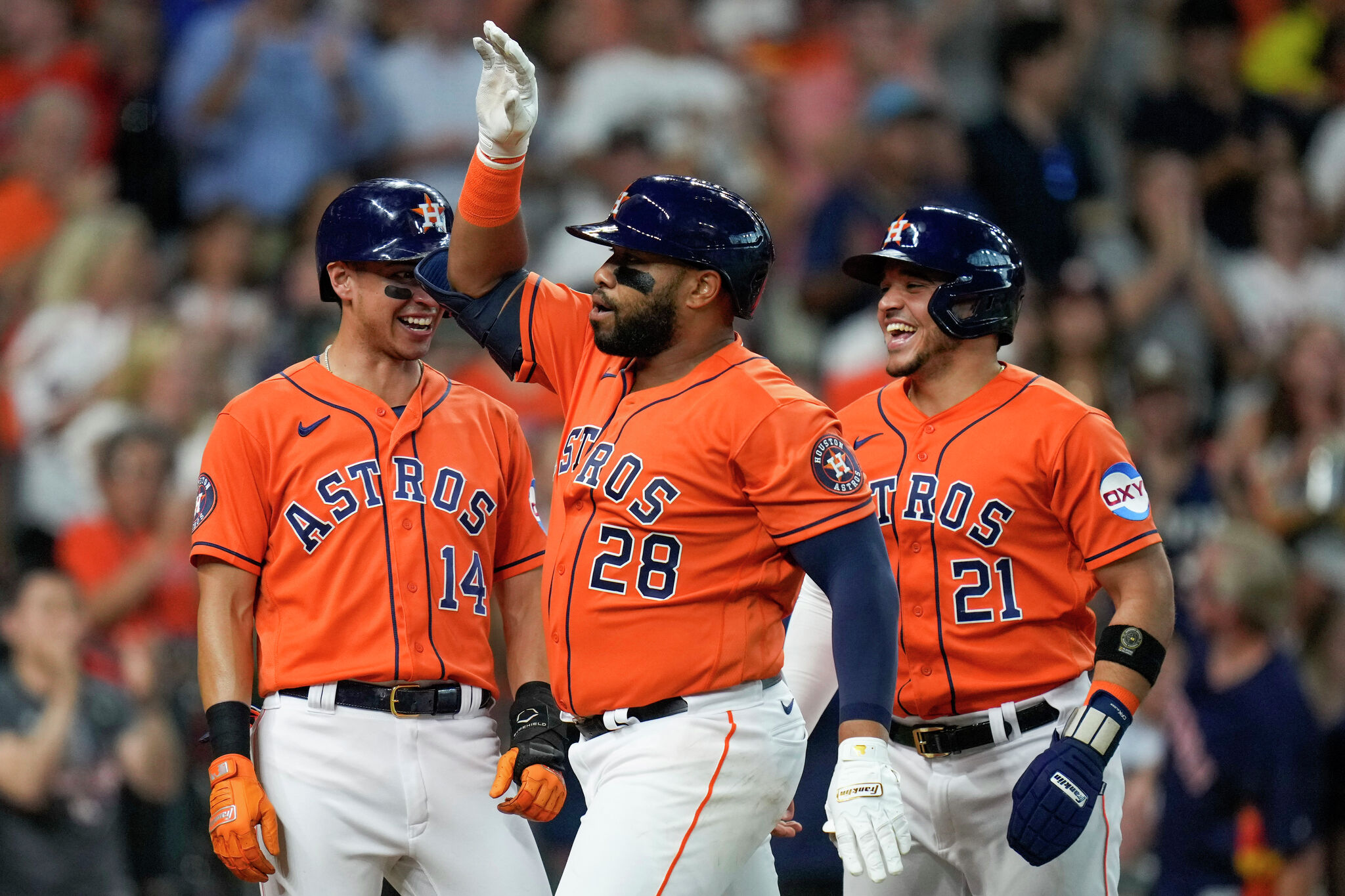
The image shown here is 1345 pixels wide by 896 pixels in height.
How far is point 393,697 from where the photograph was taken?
4137 mm

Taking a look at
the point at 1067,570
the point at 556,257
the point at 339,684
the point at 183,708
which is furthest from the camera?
the point at 556,257

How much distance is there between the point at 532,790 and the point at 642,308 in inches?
47.9

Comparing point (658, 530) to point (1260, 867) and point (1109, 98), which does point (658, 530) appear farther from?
point (1109, 98)

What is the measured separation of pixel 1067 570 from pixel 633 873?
1532mm

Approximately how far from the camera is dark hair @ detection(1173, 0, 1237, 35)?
34.9 ft

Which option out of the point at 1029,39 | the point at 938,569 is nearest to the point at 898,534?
the point at 938,569

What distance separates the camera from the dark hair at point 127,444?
7777 millimetres

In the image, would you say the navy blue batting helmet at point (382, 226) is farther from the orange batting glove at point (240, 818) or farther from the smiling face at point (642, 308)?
the orange batting glove at point (240, 818)

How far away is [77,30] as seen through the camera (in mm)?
9609

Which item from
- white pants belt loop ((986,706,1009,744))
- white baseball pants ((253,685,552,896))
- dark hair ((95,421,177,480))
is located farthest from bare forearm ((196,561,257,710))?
dark hair ((95,421,177,480))

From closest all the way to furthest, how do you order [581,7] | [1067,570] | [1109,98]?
1. [1067,570]
2. [581,7]
3. [1109,98]

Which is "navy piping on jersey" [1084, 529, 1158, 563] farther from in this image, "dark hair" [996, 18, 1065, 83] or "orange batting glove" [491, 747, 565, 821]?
"dark hair" [996, 18, 1065, 83]

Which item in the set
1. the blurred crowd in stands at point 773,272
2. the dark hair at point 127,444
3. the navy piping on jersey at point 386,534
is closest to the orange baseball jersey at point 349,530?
the navy piping on jersey at point 386,534

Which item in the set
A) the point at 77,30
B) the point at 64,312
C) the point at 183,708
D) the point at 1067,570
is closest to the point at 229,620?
the point at 1067,570
